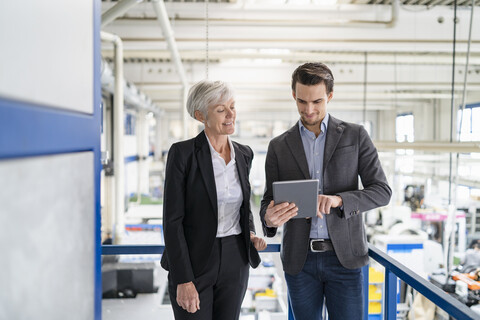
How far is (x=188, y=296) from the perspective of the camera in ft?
5.17

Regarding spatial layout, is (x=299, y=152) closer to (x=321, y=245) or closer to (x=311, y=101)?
(x=311, y=101)

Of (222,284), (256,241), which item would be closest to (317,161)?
(256,241)

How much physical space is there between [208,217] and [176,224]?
0.13 meters

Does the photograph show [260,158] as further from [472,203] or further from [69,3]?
[69,3]

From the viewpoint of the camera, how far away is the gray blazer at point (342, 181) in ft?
5.83

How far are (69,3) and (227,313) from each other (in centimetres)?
130

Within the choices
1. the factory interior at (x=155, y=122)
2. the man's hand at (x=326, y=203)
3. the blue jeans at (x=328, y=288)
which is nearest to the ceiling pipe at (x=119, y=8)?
the factory interior at (x=155, y=122)

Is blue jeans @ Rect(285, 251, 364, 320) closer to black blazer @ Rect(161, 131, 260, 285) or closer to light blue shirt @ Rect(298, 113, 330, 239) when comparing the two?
light blue shirt @ Rect(298, 113, 330, 239)

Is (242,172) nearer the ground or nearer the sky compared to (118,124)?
nearer the ground

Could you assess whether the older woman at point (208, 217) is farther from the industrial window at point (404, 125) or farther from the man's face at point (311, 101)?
the industrial window at point (404, 125)

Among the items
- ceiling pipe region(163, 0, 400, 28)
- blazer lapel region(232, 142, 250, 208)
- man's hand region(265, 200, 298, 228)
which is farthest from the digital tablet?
ceiling pipe region(163, 0, 400, 28)

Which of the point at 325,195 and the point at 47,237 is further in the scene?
the point at 325,195

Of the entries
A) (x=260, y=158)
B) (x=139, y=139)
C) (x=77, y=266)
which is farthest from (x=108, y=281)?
(x=260, y=158)

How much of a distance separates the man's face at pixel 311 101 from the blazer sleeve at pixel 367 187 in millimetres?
200
